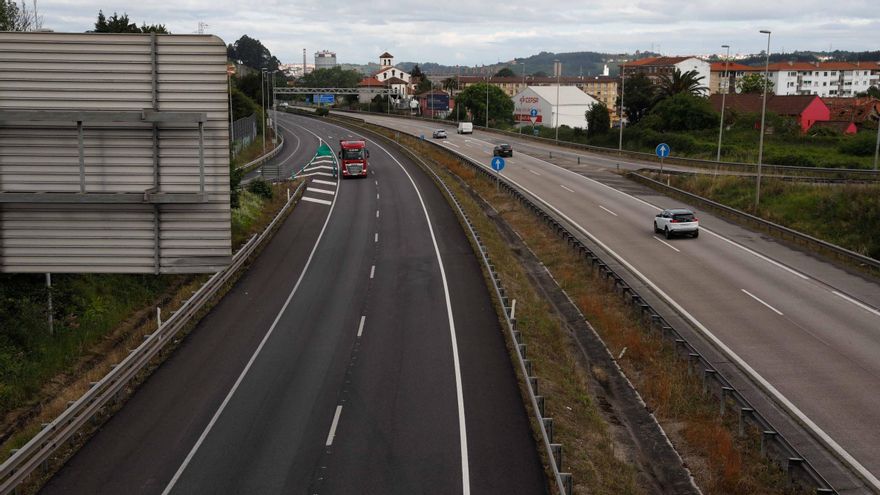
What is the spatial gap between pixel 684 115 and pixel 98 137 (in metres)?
82.2

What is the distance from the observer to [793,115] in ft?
338

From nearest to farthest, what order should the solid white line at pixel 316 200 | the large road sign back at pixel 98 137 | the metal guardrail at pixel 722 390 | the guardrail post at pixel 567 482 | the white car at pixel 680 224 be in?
the guardrail post at pixel 567 482 → the metal guardrail at pixel 722 390 → the large road sign back at pixel 98 137 → the white car at pixel 680 224 → the solid white line at pixel 316 200

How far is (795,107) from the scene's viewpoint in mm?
104562

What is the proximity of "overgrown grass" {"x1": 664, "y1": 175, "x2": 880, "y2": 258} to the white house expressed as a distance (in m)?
→ 92.4

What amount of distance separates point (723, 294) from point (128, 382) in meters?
19.9

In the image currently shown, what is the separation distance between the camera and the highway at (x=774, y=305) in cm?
1889

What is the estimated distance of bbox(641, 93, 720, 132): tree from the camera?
3489 inches

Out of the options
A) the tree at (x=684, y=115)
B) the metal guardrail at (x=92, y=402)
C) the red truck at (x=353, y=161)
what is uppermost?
the tree at (x=684, y=115)

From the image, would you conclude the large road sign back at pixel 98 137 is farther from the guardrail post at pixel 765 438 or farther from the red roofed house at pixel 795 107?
the red roofed house at pixel 795 107

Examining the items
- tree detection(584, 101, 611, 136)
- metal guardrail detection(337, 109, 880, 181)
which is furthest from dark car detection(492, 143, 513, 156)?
A: tree detection(584, 101, 611, 136)

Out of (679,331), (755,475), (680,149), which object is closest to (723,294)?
(679,331)

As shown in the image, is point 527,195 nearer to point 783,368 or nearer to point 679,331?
point 679,331

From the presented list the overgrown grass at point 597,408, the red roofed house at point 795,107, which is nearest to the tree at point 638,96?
the red roofed house at point 795,107

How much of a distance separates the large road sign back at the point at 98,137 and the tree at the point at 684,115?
8011cm
